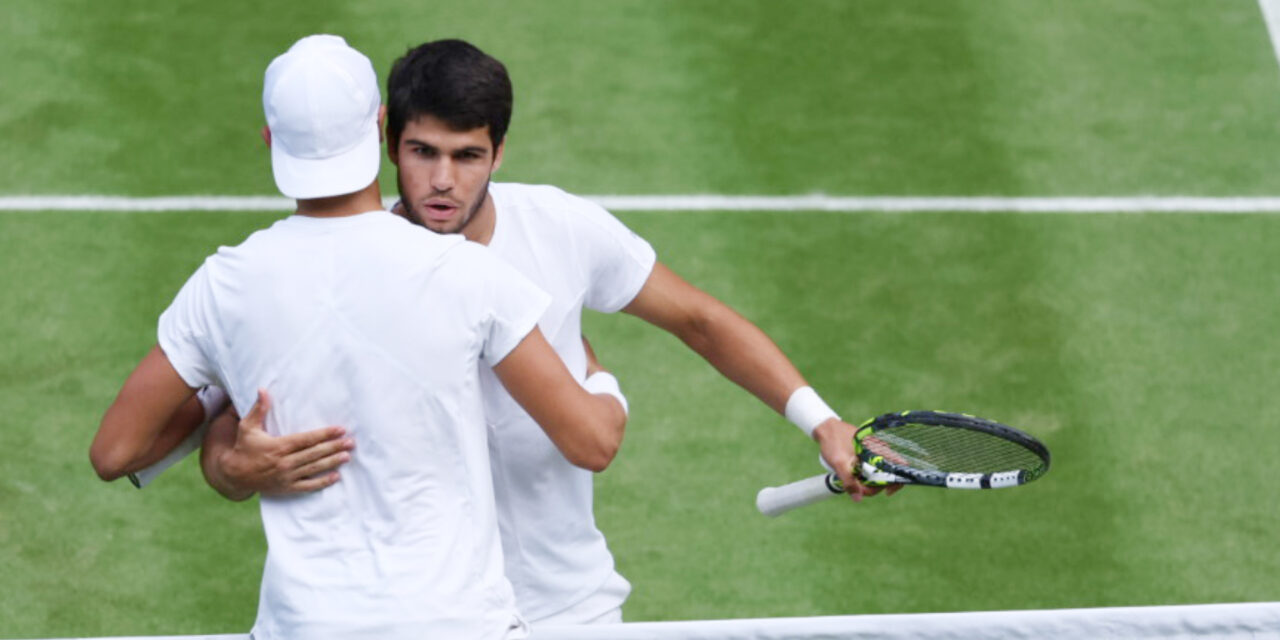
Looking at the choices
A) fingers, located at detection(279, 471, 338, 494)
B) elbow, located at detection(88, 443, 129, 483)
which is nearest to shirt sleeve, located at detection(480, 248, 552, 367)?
fingers, located at detection(279, 471, 338, 494)

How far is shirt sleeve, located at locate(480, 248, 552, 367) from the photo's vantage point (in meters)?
4.48

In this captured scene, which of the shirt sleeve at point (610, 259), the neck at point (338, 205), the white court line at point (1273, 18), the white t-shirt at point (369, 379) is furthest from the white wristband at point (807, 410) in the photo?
the white court line at point (1273, 18)

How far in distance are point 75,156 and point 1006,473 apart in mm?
5861

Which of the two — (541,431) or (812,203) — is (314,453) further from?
(812,203)

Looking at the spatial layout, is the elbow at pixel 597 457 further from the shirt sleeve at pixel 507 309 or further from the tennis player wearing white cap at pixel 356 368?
the shirt sleeve at pixel 507 309

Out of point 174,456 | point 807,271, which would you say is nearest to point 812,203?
point 807,271

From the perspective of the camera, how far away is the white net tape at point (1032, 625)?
5066 mm

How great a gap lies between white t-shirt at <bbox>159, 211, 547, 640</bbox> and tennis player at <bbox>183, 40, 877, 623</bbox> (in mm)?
316

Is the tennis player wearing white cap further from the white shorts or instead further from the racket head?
the racket head

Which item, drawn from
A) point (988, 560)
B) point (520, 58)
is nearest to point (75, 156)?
point (520, 58)

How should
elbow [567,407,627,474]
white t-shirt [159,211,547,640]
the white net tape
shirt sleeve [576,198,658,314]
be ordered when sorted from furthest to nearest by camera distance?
shirt sleeve [576,198,658,314]
the white net tape
elbow [567,407,627,474]
white t-shirt [159,211,547,640]

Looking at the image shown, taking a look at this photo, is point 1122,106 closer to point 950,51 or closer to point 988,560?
point 950,51

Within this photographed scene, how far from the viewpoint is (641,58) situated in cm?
1056

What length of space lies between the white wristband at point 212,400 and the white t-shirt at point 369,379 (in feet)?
0.81
